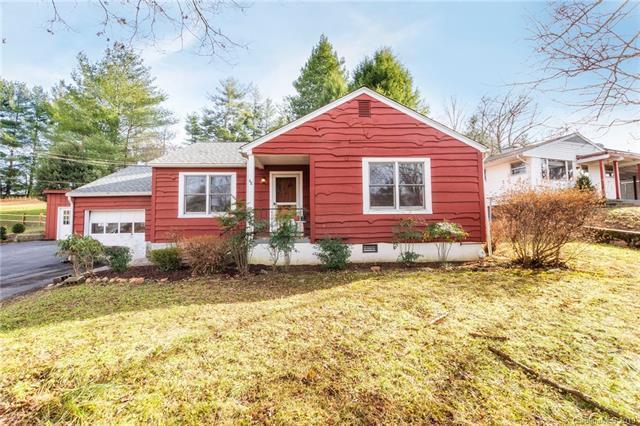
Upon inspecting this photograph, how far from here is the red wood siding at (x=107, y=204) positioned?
34.3 ft

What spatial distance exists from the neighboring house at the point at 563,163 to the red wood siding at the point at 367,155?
29.3 ft

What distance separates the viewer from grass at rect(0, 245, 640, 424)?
201cm

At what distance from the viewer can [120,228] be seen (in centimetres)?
1067

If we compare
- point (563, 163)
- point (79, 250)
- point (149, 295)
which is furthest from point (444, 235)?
point (563, 163)

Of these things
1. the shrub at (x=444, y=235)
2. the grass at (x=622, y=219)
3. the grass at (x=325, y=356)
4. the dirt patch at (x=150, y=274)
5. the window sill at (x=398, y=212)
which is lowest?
the grass at (x=325, y=356)

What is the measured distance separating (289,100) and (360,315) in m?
23.3

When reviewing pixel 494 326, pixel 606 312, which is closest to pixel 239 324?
pixel 494 326

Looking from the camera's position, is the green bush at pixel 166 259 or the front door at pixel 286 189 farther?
the front door at pixel 286 189

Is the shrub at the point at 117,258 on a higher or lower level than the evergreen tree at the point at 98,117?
lower

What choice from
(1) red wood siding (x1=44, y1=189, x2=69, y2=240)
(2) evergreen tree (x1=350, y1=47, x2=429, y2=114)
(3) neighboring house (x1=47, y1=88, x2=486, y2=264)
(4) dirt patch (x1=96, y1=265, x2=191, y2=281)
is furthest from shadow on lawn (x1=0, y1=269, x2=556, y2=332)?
(2) evergreen tree (x1=350, y1=47, x2=429, y2=114)

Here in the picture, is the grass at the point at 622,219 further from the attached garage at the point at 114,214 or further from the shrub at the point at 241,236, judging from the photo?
the attached garage at the point at 114,214

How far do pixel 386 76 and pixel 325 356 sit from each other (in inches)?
844

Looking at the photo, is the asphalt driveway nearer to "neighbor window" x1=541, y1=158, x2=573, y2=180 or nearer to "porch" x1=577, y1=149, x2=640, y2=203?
"neighbor window" x1=541, y1=158, x2=573, y2=180

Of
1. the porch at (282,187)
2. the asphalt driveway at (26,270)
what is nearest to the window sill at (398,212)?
the porch at (282,187)
